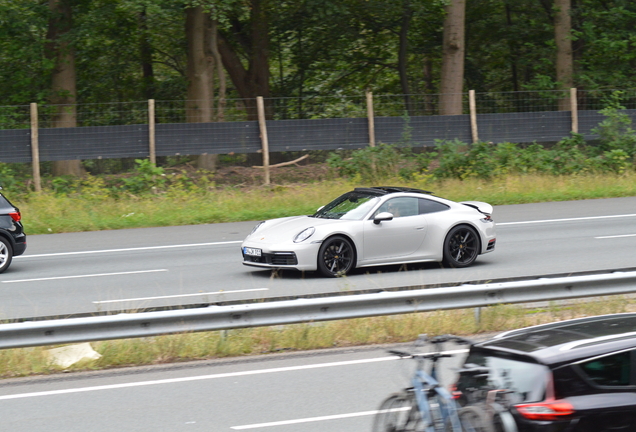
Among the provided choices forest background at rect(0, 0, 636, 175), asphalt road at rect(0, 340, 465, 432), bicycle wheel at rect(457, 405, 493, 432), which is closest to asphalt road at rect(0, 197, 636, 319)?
asphalt road at rect(0, 340, 465, 432)

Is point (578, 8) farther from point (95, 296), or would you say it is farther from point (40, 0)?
point (95, 296)

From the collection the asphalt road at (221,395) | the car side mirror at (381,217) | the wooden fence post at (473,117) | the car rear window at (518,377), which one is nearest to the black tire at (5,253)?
the car side mirror at (381,217)

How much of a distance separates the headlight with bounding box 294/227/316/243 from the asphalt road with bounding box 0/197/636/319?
0.60 m

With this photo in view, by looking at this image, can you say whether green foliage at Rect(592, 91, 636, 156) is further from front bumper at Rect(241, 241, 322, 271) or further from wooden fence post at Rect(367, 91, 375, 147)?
front bumper at Rect(241, 241, 322, 271)

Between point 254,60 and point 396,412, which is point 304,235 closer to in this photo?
point 396,412

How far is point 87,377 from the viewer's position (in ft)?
25.4

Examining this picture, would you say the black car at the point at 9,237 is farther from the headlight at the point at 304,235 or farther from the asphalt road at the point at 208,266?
the headlight at the point at 304,235

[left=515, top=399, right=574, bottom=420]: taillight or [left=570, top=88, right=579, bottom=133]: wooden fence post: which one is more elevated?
[left=570, top=88, right=579, bottom=133]: wooden fence post

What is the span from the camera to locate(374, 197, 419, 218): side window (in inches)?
496

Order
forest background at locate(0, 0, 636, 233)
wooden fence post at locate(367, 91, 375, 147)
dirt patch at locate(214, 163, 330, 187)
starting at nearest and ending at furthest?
1. forest background at locate(0, 0, 636, 233)
2. dirt patch at locate(214, 163, 330, 187)
3. wooden fence post at locate(367, 91, 375, 147)

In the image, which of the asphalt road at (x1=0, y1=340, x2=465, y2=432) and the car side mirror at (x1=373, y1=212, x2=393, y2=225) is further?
the car side mirror at (x1=373, y1=212, x2=393, y2=225)

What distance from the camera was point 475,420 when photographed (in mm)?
4078

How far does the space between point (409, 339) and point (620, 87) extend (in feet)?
82.6

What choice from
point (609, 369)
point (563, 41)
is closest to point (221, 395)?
point (609, 369)
